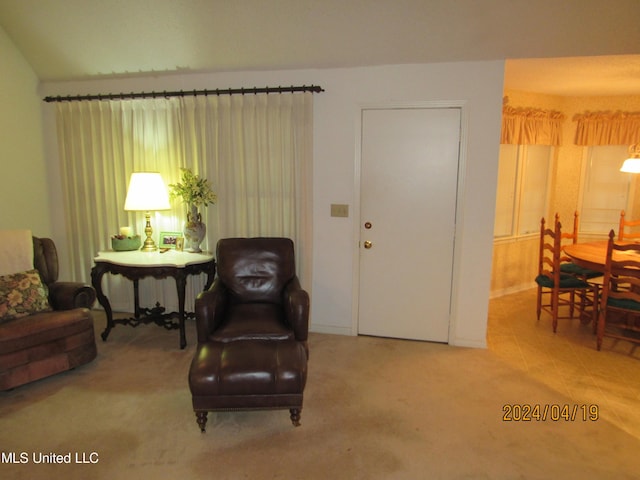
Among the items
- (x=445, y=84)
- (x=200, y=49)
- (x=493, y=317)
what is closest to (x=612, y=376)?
(x=493, y=317)

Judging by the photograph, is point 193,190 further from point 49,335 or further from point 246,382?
point 246,382

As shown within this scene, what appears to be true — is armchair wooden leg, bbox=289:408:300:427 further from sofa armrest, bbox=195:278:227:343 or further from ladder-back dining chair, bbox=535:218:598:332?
→ ladder-back dining chair, bbox=535:218:598:332

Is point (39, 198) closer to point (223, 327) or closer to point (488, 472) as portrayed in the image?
point (223, 327)

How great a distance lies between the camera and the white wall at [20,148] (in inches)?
146

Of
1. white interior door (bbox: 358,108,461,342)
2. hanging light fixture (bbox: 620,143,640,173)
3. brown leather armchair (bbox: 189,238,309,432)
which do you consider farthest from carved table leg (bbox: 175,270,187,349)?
hanging light fixture (bbox: 620,143,640,173)

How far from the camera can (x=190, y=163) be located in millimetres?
3871

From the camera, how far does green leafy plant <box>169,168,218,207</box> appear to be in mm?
3654

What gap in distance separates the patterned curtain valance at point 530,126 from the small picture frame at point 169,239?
3660 millimetres

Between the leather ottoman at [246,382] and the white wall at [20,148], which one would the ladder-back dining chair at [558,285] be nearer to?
the leather ottoman at [246,382]

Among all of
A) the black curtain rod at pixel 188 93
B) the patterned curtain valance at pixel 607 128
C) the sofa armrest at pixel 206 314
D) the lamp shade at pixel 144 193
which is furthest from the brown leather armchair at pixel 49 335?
the patterned curtain valance at pixel 607 128

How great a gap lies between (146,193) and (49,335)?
4.61ft

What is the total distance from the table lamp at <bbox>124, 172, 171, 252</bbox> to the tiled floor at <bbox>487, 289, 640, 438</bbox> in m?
3.29

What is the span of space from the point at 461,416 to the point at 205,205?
2.81 meters

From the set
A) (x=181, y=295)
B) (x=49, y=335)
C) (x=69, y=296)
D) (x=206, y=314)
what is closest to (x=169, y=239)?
(x=181, y=295)
